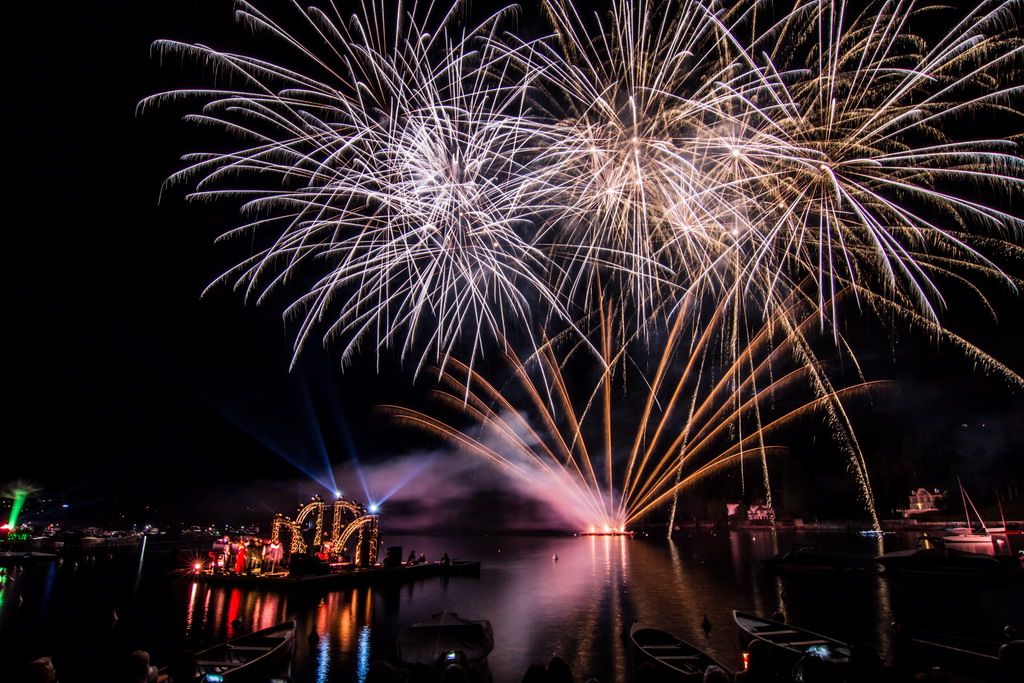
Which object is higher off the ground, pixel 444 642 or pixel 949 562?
pixel 444 642

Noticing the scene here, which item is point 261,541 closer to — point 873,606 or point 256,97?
point 256,97

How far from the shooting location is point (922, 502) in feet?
446

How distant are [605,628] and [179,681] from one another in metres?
27.6

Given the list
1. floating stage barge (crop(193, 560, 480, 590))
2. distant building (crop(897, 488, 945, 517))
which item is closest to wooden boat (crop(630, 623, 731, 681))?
floating stage barge (crop(193, 560, 480, 590))

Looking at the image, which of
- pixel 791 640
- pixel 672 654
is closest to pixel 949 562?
pixel 791 640

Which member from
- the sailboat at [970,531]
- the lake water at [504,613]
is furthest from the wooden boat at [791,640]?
the sailboat at [970,531]

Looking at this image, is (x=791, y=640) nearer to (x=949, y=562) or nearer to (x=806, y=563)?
(x=806, y=563)

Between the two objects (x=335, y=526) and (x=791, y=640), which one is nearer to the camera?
(x=791, y=640)

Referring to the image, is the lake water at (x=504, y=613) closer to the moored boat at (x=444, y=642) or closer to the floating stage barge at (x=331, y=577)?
the floating stage barge at (x=331, y=577)

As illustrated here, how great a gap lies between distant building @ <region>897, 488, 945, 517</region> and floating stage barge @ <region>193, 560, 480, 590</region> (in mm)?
133340

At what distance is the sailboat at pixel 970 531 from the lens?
85938mm

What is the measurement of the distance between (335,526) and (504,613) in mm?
19997

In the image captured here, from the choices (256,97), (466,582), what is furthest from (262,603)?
(256,97)

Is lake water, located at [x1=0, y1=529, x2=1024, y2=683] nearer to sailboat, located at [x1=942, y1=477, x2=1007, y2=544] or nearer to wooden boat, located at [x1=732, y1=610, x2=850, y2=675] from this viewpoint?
wooden boat, located at [x1=732, y1=610, x2=850, y2=675]
